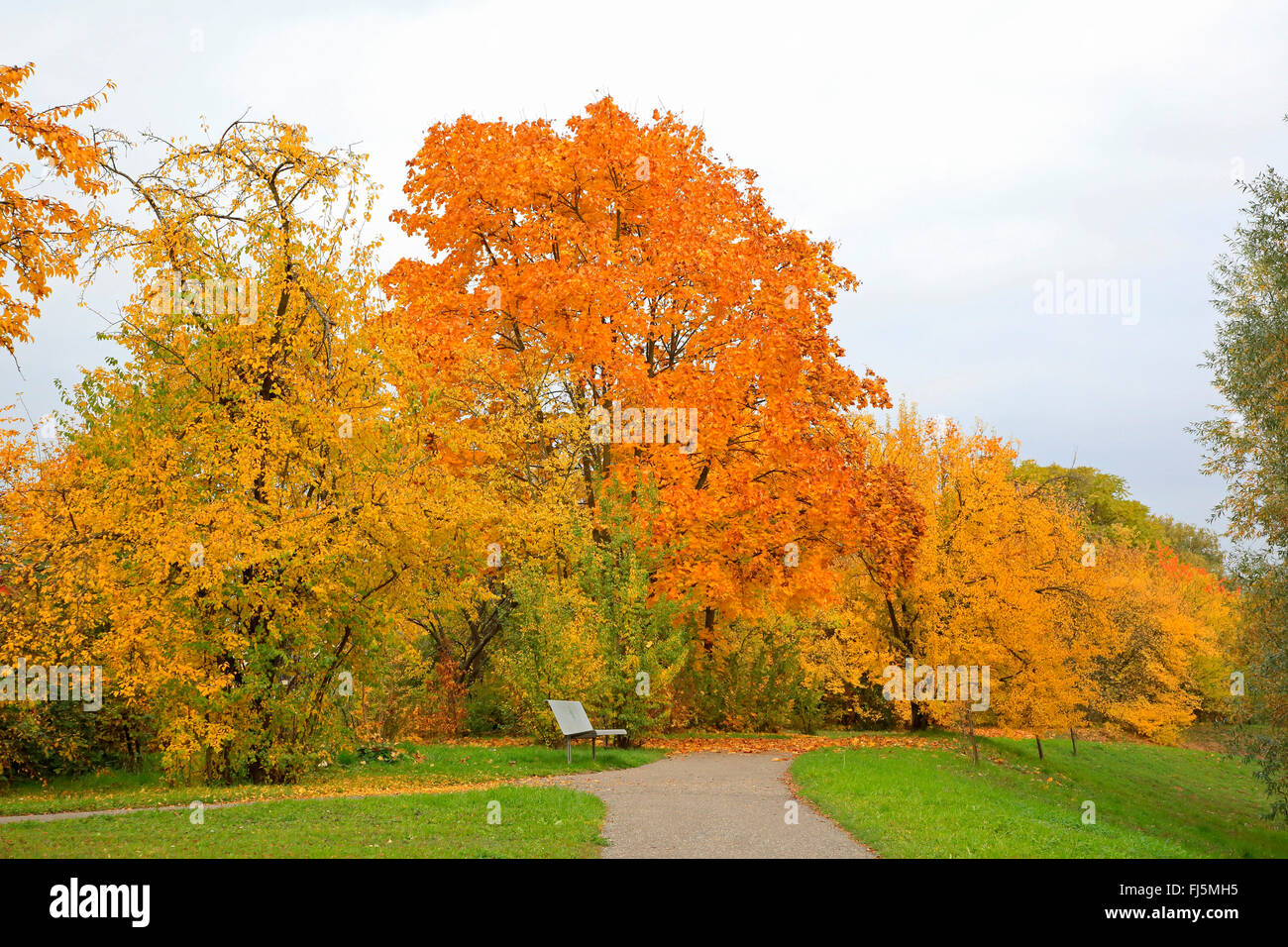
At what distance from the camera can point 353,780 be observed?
13.5 m

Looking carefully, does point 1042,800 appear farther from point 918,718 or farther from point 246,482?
point 246,482

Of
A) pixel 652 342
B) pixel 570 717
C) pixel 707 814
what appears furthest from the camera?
pixel 652 342

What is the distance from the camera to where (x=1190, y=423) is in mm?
19219

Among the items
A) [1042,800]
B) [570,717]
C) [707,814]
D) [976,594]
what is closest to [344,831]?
[707,814]

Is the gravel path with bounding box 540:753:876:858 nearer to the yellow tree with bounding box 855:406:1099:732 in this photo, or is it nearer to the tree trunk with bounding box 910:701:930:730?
the yellow tree with bounding box 855:406:1099:732

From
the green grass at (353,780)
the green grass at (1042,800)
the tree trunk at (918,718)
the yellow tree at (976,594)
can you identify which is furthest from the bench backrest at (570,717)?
the tree trunk at (918,718)

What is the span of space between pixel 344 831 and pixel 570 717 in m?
6.53

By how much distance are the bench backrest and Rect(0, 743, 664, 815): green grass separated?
542mm

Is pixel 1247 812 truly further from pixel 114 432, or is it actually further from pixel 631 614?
pixel 114 432

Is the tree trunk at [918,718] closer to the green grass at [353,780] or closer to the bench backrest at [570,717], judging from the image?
the green grass at [353,780]

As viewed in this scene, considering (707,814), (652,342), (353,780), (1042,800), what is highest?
(652,342)

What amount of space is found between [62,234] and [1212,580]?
48591mm
